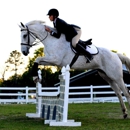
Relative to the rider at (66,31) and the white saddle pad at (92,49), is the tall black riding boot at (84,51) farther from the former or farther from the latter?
the white saddle pad at (92,49)

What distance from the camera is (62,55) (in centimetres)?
1009

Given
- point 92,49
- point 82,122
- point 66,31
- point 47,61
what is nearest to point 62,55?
point 47,61

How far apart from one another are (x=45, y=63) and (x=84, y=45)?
47.6 inches

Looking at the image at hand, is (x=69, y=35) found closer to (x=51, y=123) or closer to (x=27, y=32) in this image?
(x=27, y=32)

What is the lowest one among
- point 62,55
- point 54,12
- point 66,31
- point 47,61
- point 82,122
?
point 82,122

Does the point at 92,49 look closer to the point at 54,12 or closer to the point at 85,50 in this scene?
the point at 85,50

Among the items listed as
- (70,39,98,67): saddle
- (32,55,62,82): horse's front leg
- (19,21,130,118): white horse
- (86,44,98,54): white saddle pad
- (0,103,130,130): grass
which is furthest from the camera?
(86,44,98,54): white saddle pad

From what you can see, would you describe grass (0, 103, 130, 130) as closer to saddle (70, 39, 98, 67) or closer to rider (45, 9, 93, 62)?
saddle (70, 39, 98, 67)

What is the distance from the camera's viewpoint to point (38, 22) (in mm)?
10547

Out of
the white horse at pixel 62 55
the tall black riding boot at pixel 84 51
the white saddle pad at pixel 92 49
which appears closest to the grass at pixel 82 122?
the white horse at pixel 62 55

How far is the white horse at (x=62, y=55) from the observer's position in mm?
10008

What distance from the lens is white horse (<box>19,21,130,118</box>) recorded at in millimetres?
10008

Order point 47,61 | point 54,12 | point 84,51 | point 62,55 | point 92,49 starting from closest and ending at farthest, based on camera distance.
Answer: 1. point 47,61
2. point 62,55
3. point 54,12
4. point 84,51
5. point 92,49

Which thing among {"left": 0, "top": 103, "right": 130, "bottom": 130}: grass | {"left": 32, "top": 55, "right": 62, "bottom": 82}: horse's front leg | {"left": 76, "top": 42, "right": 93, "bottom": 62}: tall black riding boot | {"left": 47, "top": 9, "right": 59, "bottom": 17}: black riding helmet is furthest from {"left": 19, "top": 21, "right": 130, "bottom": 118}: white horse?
{"left": 0, "top": 103, "right": 130, "bottom": 130}: grass
